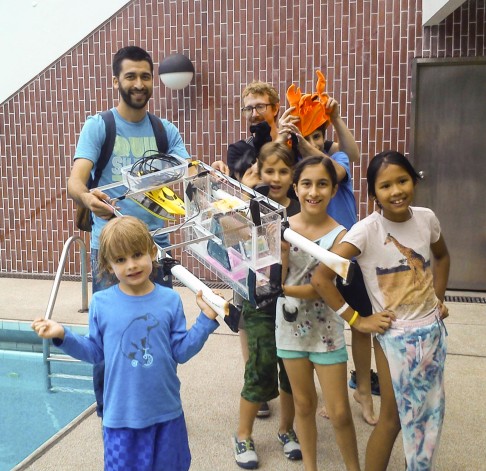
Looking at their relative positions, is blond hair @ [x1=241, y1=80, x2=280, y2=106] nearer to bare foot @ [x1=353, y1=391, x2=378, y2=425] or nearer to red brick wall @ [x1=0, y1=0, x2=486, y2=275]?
bare foot @ [x1=353, y1=391, x2=378, y2=425]

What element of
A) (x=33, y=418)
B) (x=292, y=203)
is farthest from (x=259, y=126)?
(x=33, y=418)

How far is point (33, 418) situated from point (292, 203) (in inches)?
89.0

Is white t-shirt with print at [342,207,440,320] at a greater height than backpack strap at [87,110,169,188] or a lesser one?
lesser

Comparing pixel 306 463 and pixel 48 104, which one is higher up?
pixel 48 104

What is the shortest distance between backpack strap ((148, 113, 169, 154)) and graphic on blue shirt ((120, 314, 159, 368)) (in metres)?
0.99

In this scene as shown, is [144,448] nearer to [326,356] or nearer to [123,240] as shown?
[123,240]

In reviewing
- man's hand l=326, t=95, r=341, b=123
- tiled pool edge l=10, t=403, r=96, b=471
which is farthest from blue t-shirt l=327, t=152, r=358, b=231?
tiled pool edge l=10, t=403, r=96, b=471

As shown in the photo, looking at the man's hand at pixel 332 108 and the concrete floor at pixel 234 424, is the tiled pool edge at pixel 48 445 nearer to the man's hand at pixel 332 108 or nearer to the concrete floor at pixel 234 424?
the concrete floor at pixel 234 424

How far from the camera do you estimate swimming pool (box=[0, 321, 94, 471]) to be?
335cm

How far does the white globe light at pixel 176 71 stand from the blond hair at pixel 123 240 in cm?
370

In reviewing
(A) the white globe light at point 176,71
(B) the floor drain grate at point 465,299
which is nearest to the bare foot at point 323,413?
(B) the floor drain grate at point 465,299

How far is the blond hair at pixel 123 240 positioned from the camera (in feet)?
5.63

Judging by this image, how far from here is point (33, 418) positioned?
3688 millimetres

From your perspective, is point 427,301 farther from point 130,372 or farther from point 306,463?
point 130,372
